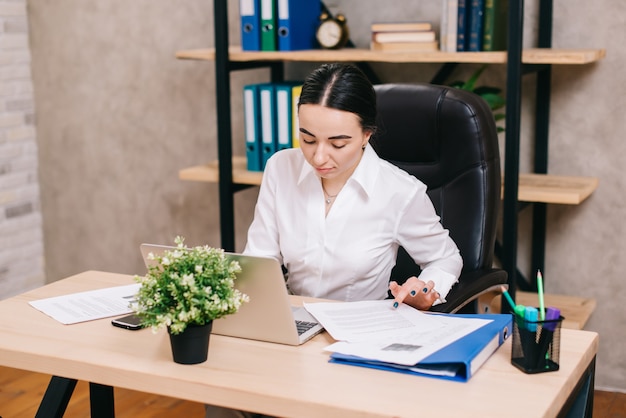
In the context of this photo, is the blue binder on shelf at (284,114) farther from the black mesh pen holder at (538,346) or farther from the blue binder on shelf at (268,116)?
the black mesh pen holder at (538,346)

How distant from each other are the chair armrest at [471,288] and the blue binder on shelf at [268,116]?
1.10 metres

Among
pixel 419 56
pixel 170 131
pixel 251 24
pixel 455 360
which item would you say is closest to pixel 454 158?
pixel 419 56

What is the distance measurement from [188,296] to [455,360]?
0.43 metres

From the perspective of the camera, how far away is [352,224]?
1932 millimetres

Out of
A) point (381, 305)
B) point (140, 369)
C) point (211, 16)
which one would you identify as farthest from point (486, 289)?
point (211, 16)

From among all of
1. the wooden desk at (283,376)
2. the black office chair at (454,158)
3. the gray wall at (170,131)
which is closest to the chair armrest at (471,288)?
the black office chair at (454,158)

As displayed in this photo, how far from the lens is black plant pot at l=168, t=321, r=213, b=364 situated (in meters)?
1.40

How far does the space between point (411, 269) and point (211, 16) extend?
5.41 ft

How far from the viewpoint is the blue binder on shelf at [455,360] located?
1347 mm

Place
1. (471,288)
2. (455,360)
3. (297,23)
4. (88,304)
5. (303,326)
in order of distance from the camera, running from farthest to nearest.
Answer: (297,23)
(471,288)
(88,304)
(303,326)
(455,360)

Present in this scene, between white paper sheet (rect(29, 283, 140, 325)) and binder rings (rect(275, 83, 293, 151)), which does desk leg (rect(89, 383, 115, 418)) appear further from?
binder rings (rect(275, 83, 293, 151))

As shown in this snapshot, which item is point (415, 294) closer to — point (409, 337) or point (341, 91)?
point (409, 337)

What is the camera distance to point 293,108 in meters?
2.91

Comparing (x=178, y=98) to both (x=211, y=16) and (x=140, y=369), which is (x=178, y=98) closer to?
(x=211, y=16)
